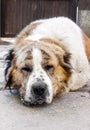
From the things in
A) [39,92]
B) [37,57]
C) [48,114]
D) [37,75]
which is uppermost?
[37,57]

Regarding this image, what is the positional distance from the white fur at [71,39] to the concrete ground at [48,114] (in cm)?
22

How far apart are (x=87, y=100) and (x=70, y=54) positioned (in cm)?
43

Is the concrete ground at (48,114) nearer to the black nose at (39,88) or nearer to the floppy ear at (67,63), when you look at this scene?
the black nose at (39,88)

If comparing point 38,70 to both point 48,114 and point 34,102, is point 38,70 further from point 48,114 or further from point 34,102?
point 48,114

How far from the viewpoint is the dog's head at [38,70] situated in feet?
11.6

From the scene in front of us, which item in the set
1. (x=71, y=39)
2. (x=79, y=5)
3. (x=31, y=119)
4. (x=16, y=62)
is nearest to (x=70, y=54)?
(x=71, y=39)

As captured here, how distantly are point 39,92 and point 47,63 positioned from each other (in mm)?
263

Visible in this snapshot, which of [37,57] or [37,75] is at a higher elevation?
[37,57]

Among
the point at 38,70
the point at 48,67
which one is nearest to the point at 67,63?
the point at 48,67

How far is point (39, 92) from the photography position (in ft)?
11.5

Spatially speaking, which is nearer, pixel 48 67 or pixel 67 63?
pixel 48 67

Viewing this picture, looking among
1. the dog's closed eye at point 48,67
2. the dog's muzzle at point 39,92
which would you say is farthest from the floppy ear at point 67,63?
the dog's muzzle at point 39,92

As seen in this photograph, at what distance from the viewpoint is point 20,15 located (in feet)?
32.2

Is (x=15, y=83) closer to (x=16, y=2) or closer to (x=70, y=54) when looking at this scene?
(x=70, y=54)
